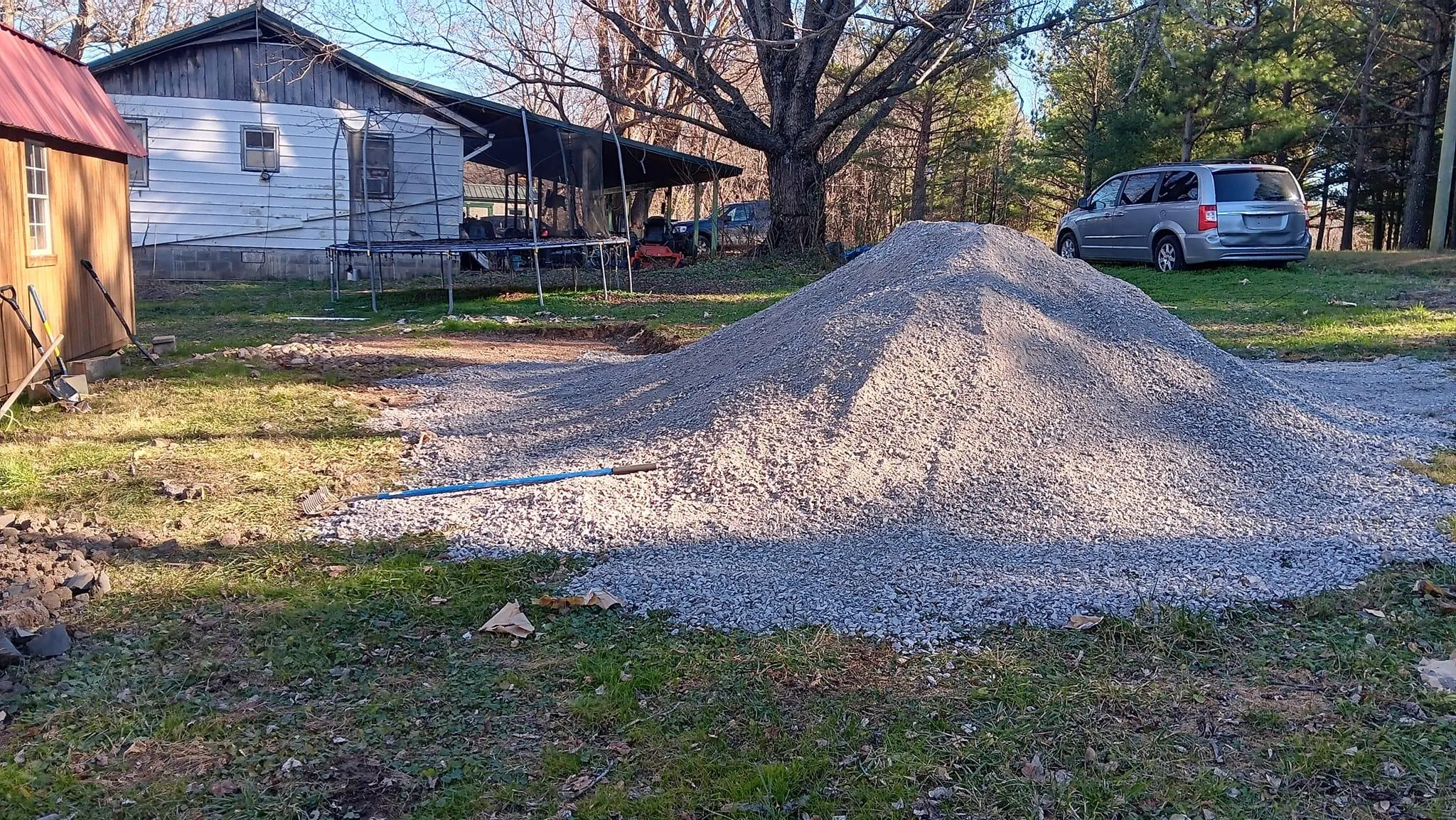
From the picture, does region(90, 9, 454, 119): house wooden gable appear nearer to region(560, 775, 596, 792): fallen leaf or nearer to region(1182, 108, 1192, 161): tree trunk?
region(560, 775, 596, 792): fallen leaf

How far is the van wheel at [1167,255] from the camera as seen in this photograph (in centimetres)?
1470

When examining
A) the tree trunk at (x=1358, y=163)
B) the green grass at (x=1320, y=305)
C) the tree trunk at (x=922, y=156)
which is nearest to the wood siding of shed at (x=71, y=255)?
the green grass at (x=1320, y=305)

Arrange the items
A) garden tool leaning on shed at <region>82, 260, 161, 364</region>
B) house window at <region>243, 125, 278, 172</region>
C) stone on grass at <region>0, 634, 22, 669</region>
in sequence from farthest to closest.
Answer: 1. house window at <region>243, 125, 278, 172</region>
2. garden tool leaning on shed at <region>82, 260, 161, 364</region>
3. stone on grass at <region>0, 634, 22, 669</region>

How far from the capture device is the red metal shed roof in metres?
7.67

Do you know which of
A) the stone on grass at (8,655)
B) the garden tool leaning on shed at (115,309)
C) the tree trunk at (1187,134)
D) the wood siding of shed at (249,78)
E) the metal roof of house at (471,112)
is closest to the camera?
the stone on grass at (8,655)

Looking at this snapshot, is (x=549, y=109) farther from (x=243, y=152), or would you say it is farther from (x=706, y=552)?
(x=706, y=552)

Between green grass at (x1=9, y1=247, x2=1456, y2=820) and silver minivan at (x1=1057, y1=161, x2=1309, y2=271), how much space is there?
11.0 m

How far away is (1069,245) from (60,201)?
44.6 ft

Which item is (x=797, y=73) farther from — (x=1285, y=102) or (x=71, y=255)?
(x=1285, y=102)

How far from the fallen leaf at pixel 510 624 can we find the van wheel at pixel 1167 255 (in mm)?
12768

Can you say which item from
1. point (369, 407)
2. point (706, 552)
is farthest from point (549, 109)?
point (706, 552)

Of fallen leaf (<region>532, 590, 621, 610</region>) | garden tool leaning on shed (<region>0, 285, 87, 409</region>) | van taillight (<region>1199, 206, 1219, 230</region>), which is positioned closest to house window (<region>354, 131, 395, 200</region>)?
garden tool leaning on shed (<region>0, 285, 87, 409</region>)

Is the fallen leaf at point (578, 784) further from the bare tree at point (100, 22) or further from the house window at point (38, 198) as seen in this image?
the bare tree at point (100, 22)

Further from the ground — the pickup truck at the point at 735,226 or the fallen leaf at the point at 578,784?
the pickup truck at the point at 735,226
